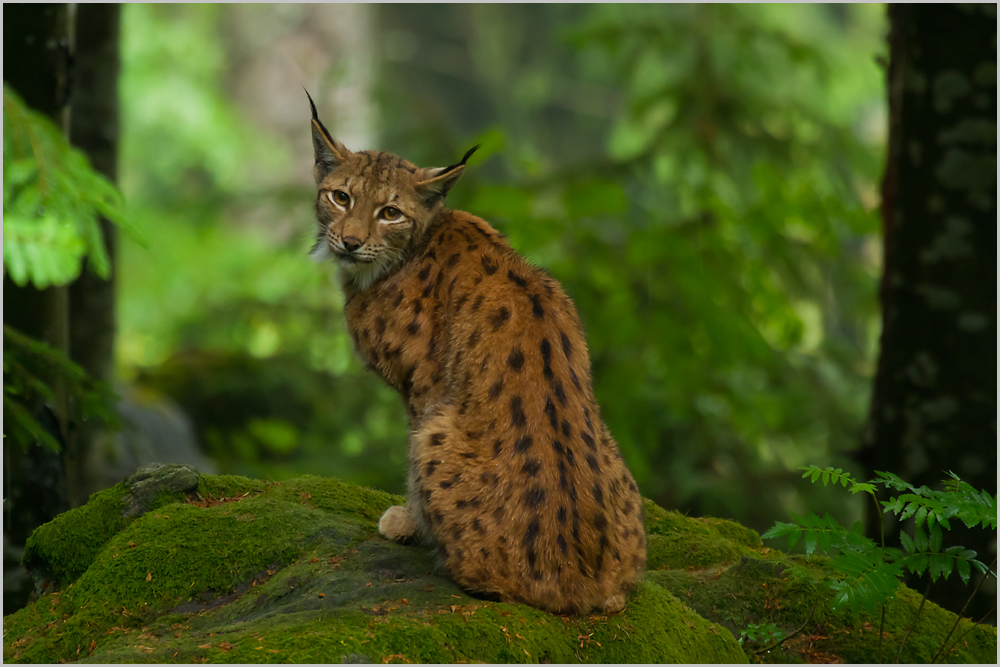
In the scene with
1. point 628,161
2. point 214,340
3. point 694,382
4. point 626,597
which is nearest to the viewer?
point 626,597

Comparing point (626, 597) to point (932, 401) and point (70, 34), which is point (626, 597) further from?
point (70, 34)

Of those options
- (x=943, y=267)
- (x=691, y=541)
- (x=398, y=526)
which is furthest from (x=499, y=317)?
(x=943, y=267)

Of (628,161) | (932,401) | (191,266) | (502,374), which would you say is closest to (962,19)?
(932,401)

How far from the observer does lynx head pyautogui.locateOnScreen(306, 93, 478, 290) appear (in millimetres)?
4133

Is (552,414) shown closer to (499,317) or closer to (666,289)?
(499,317)

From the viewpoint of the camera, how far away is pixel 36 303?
5.07m

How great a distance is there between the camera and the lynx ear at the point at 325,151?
429cm

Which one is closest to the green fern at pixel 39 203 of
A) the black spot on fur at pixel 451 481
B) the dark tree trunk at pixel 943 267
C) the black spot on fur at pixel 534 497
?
the black spot on fur at pixel 451 481

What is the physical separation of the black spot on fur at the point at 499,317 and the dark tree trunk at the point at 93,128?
3.77 m

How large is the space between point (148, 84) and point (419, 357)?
11653mm

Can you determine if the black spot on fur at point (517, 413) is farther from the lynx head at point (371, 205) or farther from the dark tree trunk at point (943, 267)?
the dark tree trunk at point (943, 267)

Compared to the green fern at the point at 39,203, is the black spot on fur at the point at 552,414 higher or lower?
lower

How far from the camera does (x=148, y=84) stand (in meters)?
13.9

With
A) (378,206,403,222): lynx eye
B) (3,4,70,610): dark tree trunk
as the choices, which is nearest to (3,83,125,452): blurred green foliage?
(3,4,70,610): dark tree trunk
